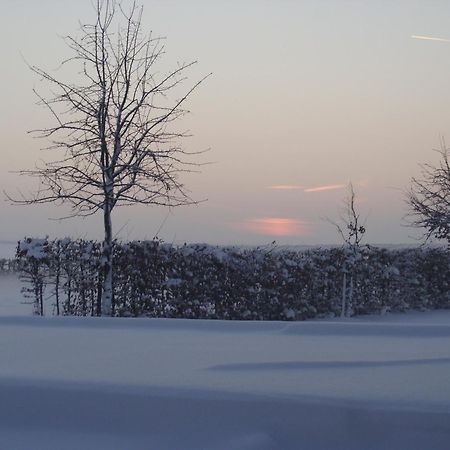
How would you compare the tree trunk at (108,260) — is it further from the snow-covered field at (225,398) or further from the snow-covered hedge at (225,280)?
the snow-covered field at (225,398)

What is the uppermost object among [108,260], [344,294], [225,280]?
[108,260]

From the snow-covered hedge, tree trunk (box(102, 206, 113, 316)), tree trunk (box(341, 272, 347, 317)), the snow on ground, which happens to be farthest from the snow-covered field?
tree trunk (box(341, 272, 347, 317))

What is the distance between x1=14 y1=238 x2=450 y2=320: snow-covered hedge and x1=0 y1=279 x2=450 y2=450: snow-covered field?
297 inches

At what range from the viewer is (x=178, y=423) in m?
2.60

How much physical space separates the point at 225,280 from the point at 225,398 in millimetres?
9633

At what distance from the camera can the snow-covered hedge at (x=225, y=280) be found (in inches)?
444

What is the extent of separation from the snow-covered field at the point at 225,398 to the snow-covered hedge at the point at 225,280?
24.8 ft

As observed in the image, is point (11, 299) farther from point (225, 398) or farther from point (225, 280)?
point (225, 398)

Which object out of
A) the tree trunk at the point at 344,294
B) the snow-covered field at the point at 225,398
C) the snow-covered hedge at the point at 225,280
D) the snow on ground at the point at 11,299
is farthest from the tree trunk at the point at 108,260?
the snow-covered field at the point at 225,398

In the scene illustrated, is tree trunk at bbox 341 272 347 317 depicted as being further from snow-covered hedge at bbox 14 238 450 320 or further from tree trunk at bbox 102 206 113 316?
tree trunk at bbox 102 206 113 316

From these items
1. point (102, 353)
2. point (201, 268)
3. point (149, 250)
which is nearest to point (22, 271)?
point (149, 250)

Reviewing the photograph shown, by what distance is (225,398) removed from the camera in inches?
105

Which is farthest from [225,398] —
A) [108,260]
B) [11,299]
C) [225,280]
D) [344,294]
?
[11,299]

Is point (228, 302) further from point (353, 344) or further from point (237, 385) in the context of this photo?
point (237, 385)
